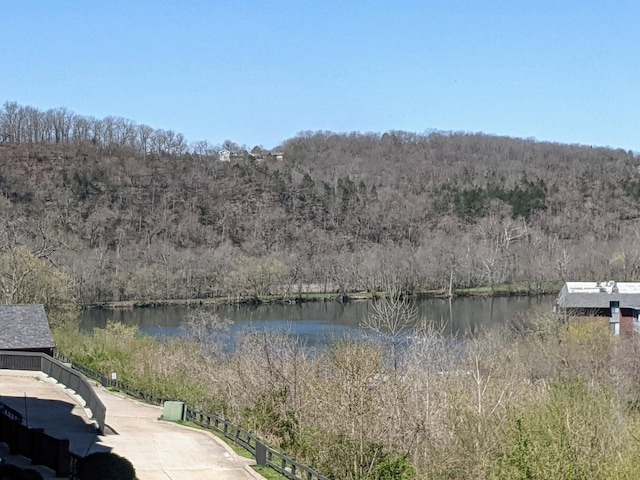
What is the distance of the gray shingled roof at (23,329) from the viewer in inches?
1612

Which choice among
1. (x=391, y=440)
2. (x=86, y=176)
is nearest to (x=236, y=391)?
(x=391, y=440)

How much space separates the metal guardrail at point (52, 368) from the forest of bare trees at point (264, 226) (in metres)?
70.3

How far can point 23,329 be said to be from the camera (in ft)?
138

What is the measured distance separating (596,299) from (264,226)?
340 feet

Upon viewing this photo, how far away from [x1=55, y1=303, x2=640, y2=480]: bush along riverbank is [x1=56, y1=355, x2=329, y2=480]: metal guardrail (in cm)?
111

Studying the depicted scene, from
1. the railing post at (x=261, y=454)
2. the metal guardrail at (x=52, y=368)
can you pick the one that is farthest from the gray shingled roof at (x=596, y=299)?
the railing post at (x=261, y=454)

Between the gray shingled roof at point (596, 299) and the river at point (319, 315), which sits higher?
the gray shingled roof at point (596, 299)

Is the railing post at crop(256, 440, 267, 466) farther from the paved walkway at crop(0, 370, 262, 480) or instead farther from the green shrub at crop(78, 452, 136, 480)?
the green shrub at crop(78, 452, 136, 480)

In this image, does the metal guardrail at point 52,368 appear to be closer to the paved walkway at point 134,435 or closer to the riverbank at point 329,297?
the paved walkway at point 134,435

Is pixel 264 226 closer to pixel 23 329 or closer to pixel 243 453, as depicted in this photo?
pixel 23 329

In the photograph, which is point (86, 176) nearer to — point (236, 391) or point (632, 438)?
point (236, 391)

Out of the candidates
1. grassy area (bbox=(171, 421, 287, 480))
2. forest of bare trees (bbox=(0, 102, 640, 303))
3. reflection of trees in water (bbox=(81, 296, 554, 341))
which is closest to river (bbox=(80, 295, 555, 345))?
reflection of trees in water (bbox=(81, 296, 554, 341))

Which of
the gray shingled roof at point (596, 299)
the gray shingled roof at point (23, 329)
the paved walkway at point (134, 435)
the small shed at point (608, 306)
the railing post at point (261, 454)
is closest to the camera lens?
the paved walkway at point (134, 435)

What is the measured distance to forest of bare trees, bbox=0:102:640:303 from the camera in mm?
125062
